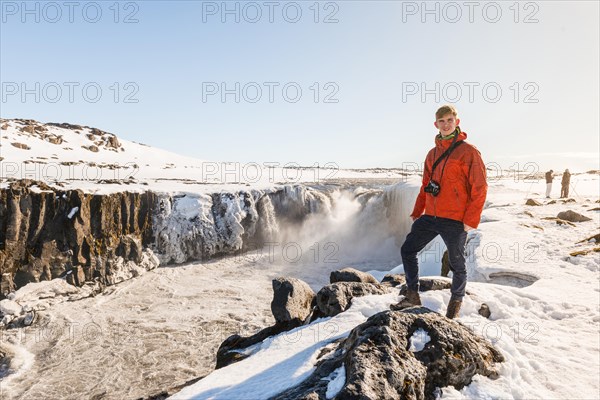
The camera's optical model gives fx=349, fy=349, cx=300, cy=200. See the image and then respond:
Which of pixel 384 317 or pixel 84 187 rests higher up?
pixel 84 187

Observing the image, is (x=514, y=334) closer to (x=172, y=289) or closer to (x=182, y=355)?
(x=182, y=355)

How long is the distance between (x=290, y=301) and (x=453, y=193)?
3528 millimetres

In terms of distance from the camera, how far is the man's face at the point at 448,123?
4.46 m

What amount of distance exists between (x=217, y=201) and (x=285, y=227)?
5.53 metres

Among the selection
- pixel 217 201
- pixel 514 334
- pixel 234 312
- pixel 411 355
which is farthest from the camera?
pixel 217 201

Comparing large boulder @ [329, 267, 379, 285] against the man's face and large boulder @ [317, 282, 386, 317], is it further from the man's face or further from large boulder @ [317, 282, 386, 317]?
the man's face

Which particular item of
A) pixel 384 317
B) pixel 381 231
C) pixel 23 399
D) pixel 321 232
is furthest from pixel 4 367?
pixel 381 231

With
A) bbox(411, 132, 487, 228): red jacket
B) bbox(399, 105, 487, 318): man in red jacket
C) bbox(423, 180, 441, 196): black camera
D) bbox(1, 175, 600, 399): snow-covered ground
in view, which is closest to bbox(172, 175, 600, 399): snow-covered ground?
bbox(1, 175, 600, 399): snow-covered ground

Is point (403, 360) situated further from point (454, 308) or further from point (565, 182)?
point (565, 182)

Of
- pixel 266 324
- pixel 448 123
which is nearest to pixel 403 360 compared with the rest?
pixel 448 123

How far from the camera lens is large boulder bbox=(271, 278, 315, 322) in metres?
6.30

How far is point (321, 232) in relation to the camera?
26.0m

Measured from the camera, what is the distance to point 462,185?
4.43 meters

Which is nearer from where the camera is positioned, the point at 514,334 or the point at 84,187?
the point at 514,334
